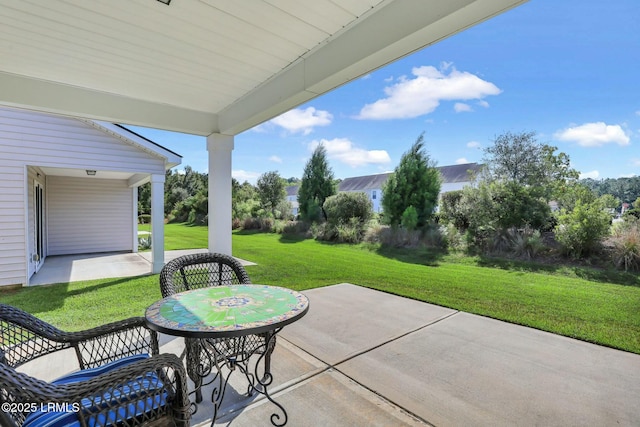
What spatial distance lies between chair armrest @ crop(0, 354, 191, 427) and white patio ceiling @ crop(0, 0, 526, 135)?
2079 mm

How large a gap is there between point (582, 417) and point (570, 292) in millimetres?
4165

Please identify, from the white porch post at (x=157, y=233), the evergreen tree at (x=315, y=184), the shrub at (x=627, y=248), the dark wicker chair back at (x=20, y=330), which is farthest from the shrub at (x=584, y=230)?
the evergreen tree at (x=315, y=184)

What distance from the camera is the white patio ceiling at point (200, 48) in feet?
6.22

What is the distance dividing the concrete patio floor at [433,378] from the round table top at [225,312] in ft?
2.57

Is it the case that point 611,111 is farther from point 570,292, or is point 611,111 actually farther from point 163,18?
point 163,18

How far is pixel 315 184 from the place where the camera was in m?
16.2

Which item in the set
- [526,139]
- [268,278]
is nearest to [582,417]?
[268,278]

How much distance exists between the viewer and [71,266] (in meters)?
7.57

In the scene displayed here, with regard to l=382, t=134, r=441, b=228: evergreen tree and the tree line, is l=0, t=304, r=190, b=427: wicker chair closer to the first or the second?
the tree line

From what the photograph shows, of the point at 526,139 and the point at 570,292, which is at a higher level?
the point at 526,139

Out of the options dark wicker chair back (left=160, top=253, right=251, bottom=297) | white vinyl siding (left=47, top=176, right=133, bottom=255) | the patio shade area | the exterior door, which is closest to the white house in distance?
dark wicker chair back (left=160, top=253, right=251, bottom=297)

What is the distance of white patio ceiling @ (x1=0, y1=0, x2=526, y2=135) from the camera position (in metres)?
1.90

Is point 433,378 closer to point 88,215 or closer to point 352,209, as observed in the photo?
point 88,215

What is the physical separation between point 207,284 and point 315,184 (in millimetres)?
13373
